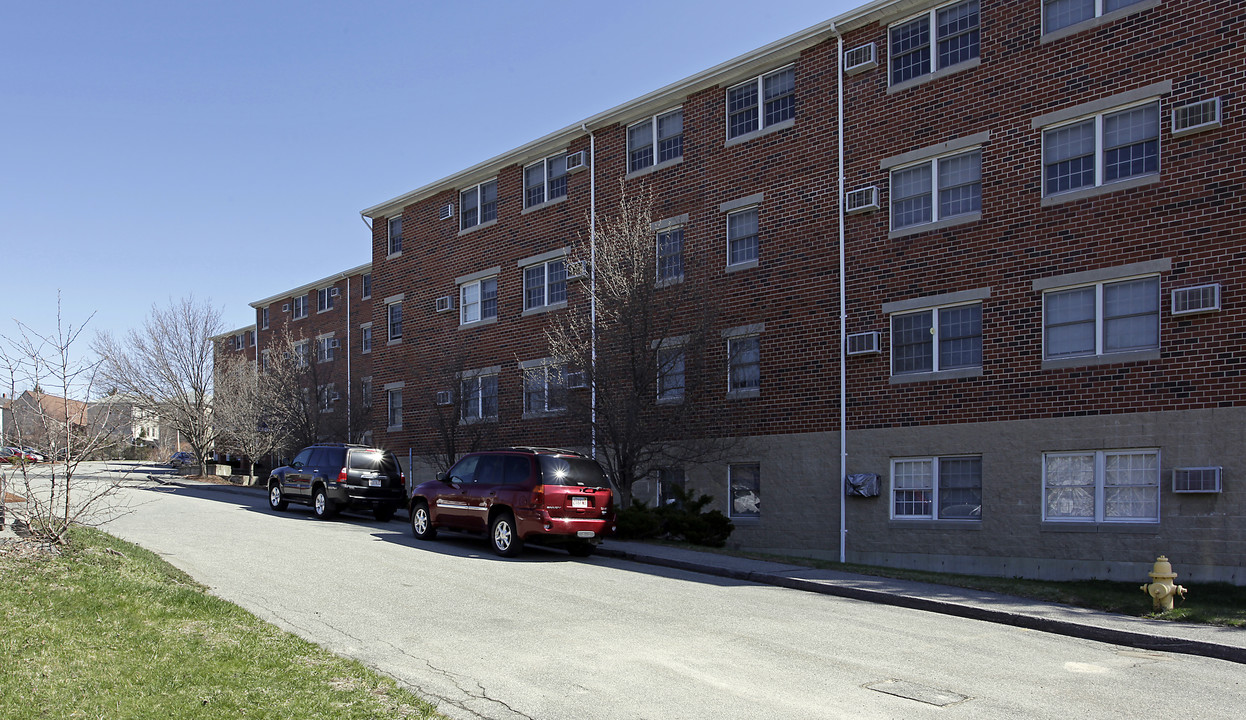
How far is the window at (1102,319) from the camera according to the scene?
15883 mm

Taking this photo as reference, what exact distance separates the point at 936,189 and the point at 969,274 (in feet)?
6.46

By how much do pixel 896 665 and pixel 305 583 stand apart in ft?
25.1

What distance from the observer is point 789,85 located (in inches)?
841

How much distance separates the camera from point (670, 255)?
22.0 meters

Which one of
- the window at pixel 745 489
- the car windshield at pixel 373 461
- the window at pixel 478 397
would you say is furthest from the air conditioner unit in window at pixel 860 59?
the car windshield at pixel 373 461

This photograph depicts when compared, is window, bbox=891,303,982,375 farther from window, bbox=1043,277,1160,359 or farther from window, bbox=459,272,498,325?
window, bbox=459,272,498,325

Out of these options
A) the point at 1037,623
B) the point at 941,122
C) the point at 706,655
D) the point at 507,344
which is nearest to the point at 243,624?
the point at 706,655

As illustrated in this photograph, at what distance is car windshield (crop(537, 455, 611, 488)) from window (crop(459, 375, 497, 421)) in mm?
11919

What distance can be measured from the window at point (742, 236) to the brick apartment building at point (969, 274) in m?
0.08

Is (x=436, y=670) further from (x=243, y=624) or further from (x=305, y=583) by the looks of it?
(x=305, y=583)

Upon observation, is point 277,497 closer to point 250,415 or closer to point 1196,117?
point 250,415

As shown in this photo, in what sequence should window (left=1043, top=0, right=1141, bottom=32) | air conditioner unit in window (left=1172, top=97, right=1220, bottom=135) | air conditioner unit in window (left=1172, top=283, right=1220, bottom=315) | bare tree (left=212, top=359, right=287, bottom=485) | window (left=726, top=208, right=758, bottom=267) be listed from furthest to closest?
bare tree (left=212, top=359, right=287, bottom=485) < window (left=726, top=208, right=758, bottom=267) < window (left=1043, top=0, right=1141, bottom=32) < air conditioner unit in window (left=1172, top=97, right=1220, bottom=135) < air conditioner unit in window (left=1172, top=283, right=1220, bottom=315)

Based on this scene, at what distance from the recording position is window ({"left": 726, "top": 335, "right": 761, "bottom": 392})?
70.4 feet

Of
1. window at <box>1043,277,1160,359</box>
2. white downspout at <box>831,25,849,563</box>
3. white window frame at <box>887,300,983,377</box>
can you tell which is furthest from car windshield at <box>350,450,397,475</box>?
window at <box>1043,277,1160,359</box>
